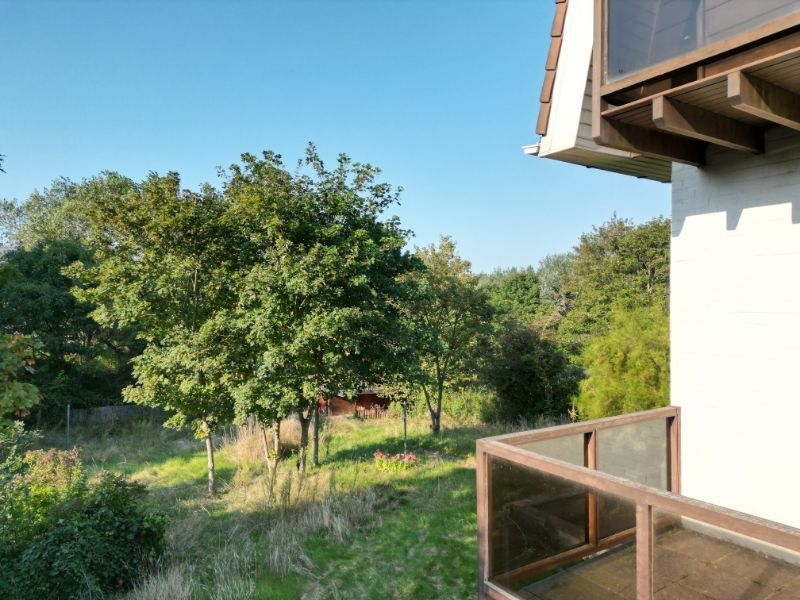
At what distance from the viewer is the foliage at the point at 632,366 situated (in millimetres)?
10580

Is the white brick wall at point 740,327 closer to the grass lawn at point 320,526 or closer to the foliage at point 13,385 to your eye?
the grass lawn at point 320,526

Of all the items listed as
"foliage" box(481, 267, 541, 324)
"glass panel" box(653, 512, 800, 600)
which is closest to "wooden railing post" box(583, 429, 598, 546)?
"glass panel" box(653, 512, 800, 600)

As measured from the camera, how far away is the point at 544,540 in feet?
9.87

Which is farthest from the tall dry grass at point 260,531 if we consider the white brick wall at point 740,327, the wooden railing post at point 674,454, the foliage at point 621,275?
the foliage at point 621,275

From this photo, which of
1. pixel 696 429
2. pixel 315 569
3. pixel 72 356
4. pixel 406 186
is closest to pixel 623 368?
pixel 406 186

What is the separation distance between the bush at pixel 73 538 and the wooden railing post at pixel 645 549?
5.39 meters

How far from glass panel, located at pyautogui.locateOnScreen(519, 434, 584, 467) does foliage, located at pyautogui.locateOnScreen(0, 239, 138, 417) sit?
17186 mm

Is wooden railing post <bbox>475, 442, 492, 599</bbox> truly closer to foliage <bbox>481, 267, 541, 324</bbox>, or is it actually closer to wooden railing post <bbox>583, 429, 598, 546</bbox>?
wooden railing post <bbox>583, 429, 598, 546</bbox>

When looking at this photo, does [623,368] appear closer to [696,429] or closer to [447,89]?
[696,429]

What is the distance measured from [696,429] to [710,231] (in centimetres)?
165

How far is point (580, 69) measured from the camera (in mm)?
4148

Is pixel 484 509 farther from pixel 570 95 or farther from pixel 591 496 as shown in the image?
pixel 570 95

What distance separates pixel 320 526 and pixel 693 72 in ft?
22.8

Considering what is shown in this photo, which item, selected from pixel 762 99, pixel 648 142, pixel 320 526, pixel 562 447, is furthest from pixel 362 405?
pixel 762 99
